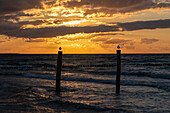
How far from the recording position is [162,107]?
1153cm

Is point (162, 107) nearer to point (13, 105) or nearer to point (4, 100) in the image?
point (13, 105)

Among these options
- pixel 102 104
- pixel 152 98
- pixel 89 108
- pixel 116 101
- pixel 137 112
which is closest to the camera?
pixel 137 112

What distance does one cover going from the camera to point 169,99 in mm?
13539

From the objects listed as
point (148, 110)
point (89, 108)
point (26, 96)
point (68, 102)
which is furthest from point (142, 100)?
point (26, 96)

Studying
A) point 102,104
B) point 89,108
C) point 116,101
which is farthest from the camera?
point 116,101

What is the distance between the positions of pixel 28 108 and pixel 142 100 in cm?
709

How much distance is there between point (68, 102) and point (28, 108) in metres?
2.53

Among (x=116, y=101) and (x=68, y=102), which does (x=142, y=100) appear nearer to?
(x=116, y=101)

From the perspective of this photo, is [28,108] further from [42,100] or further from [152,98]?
[152,98]

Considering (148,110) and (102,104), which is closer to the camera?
(148,110)

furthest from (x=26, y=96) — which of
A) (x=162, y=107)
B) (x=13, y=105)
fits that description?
(x=162, y=107)

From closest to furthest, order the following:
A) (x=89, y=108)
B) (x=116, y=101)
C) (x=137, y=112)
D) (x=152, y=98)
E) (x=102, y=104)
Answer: (x=137, y=112) < (x=89, y=108) < (x=102, y=104) < (x=116, y=101) < (x=152, y=98)

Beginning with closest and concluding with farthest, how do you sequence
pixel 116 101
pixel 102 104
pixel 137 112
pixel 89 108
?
1. pixel 137 112
2. pixel 89 108
3. pixel 102 104
4. pixel 116 101

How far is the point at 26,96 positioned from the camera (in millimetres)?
14430
